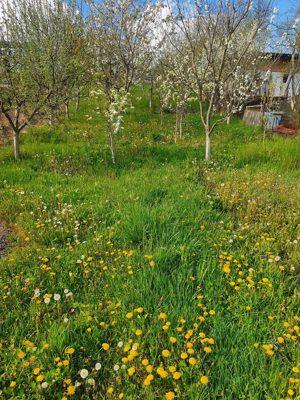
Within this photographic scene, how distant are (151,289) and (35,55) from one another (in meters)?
6.70

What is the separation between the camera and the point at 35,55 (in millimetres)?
6977

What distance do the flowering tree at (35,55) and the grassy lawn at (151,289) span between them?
2.45 m

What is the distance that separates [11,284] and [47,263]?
464mm

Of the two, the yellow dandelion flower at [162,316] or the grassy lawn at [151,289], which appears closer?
the grassy lawn at [151,289]

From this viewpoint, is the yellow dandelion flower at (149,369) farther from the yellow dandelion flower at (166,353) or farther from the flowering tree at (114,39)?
the flowering tree at (114,39)

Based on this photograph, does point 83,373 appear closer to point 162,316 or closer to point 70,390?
point 70,390

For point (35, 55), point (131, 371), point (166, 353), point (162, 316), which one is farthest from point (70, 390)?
point (35, 55)

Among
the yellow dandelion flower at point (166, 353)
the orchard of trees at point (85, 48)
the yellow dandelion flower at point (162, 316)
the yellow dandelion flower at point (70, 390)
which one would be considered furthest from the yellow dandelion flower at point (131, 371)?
the orchard of trees at point (85, 48)

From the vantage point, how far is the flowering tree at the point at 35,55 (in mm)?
6988

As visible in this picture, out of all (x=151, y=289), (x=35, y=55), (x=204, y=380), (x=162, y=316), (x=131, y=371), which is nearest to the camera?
(x=204, y=380)

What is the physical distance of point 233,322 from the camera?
2371mm


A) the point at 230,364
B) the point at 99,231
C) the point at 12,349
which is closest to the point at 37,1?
the point at 99,231

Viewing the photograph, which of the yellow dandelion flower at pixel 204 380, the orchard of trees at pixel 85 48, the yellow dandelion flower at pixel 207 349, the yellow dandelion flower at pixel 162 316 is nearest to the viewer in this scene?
the yellow dandelion flower at pixel 204 380

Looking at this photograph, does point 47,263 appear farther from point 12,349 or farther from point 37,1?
point 37,1
